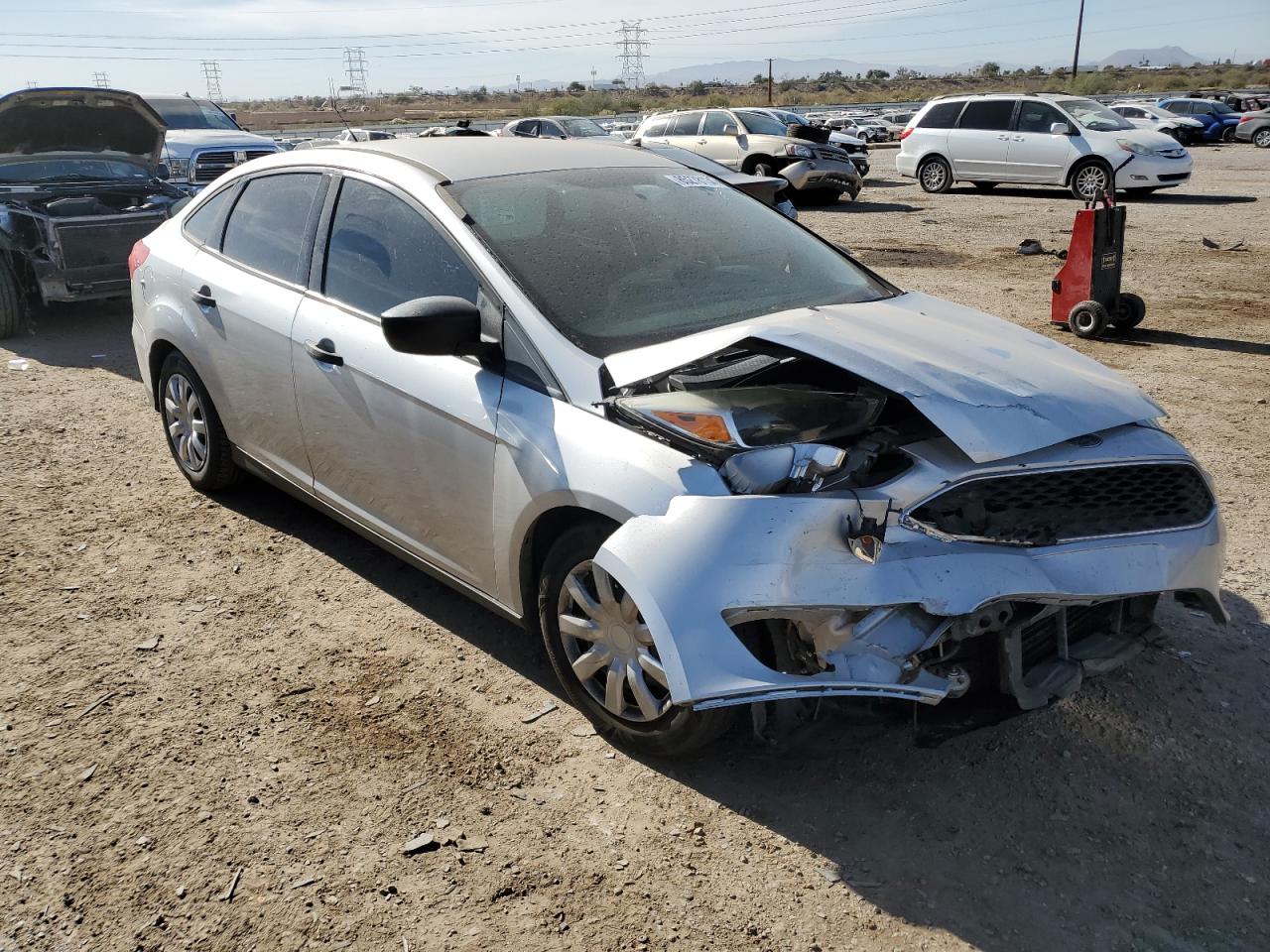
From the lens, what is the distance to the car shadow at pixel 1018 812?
8.52 feet

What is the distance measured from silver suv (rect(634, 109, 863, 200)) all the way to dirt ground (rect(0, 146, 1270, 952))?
14905 millimetres

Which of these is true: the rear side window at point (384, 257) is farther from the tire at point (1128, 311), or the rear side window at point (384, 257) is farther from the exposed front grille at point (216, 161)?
the exposed front grille at point (216, 161)

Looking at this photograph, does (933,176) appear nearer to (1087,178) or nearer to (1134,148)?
(1087,178)

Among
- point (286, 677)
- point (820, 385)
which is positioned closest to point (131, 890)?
point (286, 677)

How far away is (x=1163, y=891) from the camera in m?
2.66

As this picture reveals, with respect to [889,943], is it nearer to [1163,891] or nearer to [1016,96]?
[1163,891]

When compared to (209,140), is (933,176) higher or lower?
lower

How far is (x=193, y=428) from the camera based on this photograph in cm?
514

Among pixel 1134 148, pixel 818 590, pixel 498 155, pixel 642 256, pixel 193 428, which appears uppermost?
pixel 498 155

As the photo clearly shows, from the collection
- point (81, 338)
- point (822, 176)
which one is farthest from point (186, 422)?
point (822, 176)

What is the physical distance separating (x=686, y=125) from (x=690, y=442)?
1951 centimetres

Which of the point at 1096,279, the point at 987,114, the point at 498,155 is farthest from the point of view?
the point at 987,114

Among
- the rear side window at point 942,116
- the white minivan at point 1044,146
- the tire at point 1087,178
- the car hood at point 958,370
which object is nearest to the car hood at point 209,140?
the rear side window at point 942,116

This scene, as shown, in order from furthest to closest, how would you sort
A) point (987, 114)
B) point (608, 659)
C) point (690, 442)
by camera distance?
1. point (987, 114)
2. point (608, 659)
3. point (690, 442)
